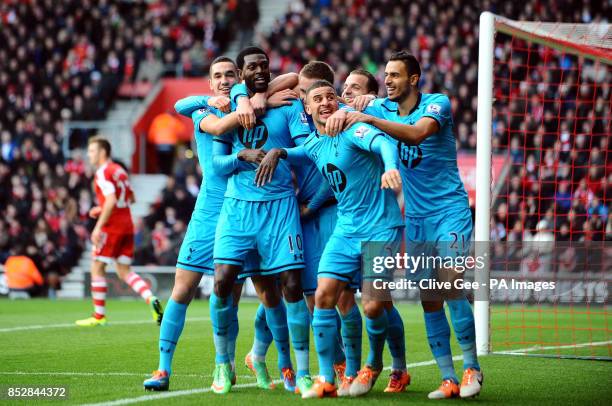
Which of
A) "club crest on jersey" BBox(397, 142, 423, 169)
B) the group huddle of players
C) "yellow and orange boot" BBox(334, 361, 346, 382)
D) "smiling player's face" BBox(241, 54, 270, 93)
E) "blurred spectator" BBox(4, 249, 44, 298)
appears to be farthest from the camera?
"blurred spectator" BBox(4, 249, 44, 298)

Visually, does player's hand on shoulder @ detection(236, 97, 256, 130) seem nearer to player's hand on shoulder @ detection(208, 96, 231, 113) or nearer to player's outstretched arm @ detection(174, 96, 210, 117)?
player's hand on shoulder @ detection(208, 96, 231, 113)

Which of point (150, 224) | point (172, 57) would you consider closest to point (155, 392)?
point (150, 224)

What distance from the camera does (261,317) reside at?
26.9 ft

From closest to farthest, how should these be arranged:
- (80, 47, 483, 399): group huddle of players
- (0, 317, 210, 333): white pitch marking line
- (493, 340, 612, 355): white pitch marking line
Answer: (80, 47, 483, 399): group huddle of players < (493, 340, 612, 355): white pitch marking line < (0, 317, 210, 333): white pitch marking line

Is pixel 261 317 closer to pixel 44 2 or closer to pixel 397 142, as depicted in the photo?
pixel 397 142

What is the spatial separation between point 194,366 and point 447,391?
268 centimetres

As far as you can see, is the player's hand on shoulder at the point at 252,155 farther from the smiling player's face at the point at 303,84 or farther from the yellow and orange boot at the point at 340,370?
the yellow and orange boot at the point at 340,370

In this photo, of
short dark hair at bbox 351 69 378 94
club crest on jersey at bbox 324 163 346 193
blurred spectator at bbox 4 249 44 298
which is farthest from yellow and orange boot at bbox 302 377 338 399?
blurred spectator at bbox 4 249 44 298

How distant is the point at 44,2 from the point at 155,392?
25501mm

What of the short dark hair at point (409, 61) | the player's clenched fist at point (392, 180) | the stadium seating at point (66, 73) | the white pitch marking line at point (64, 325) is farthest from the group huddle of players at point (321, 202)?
the stadium seating at point (66, 73)

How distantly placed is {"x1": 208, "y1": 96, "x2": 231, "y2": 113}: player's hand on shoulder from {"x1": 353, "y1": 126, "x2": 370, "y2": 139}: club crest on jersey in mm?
1048

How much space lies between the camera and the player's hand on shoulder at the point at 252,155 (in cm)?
720

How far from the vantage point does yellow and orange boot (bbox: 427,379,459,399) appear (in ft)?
23.1

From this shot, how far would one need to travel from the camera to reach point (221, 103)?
24.5 ft
